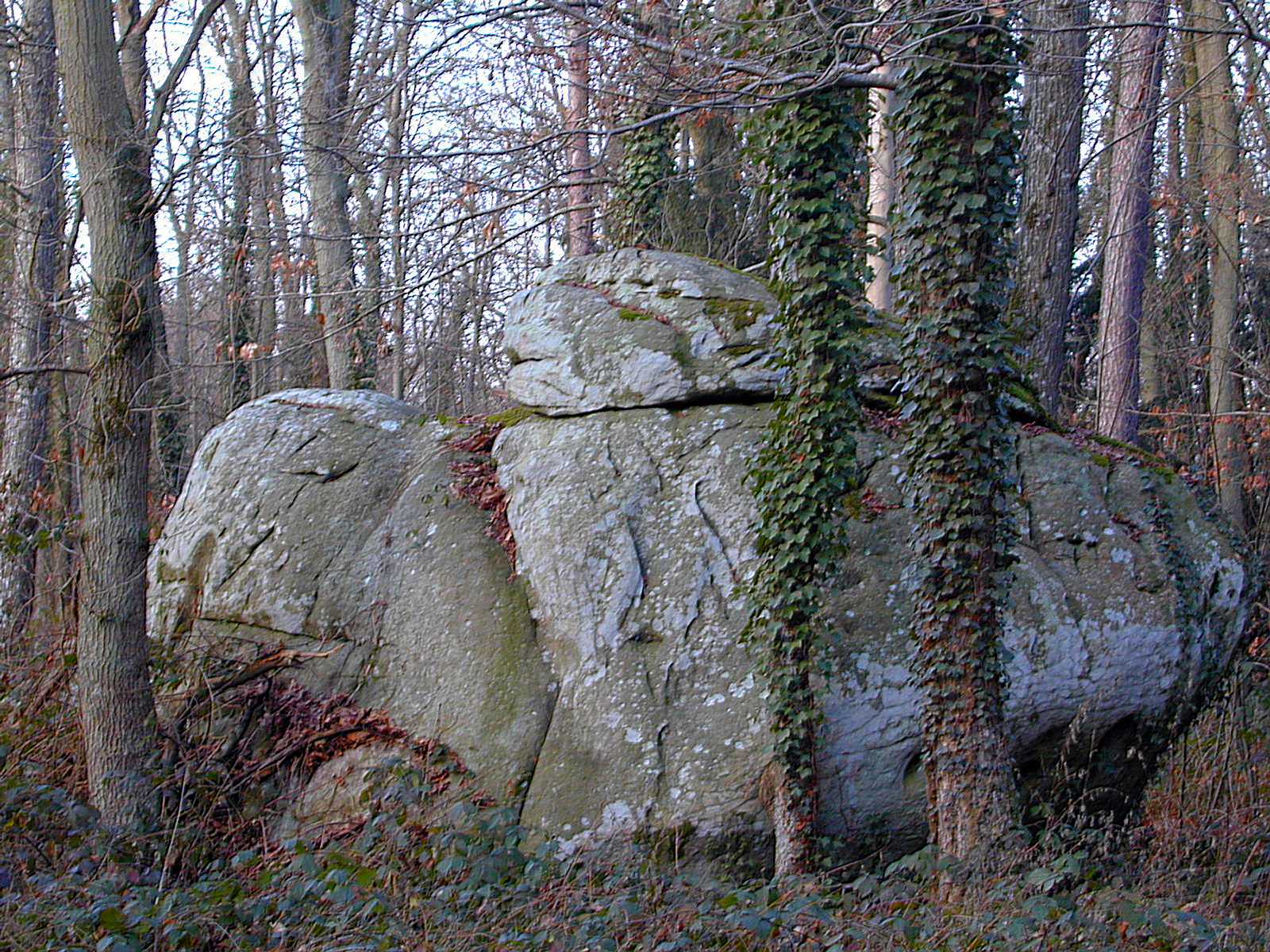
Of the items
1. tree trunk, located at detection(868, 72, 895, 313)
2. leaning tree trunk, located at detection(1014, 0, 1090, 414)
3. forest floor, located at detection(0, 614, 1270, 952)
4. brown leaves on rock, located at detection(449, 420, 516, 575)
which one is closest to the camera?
forest floor, located at detection(0, 614, 1270, 952)

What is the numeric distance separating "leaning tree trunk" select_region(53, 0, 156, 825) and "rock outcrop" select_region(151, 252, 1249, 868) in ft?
3.19

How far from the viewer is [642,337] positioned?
7.38 meters

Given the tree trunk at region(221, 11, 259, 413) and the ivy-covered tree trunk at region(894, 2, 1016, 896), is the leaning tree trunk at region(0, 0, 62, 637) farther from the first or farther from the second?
the ivy-covered tree trunk at region(894, 2, 1016, 896)

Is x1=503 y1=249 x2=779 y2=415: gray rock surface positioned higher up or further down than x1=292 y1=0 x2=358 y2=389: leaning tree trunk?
further down

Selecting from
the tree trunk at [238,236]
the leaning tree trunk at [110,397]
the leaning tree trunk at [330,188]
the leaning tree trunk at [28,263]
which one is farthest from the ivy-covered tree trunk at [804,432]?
the leaning tree trunk at [28,263]

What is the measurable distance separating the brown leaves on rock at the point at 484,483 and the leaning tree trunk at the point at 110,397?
219cm

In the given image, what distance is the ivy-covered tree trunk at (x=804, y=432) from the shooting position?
6.18 meters

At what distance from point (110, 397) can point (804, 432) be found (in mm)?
4068

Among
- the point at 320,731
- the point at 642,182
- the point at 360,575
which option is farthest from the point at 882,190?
the point at 320,731

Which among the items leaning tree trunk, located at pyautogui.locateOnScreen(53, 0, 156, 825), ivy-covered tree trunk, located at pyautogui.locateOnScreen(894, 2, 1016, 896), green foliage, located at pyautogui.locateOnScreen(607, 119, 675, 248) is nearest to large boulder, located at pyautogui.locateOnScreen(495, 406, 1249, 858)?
ivy-covered tree trunk, located at pyautogui.locateOnScreen(894, 2, 1016, 896)

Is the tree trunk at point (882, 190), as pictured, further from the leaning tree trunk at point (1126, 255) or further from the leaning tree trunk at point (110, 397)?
the leaning tree trunk at point (110, 397)

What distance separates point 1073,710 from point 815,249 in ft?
10.6

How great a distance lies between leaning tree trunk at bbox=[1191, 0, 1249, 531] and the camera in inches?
491

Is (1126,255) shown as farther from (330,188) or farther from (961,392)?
(330,188)
